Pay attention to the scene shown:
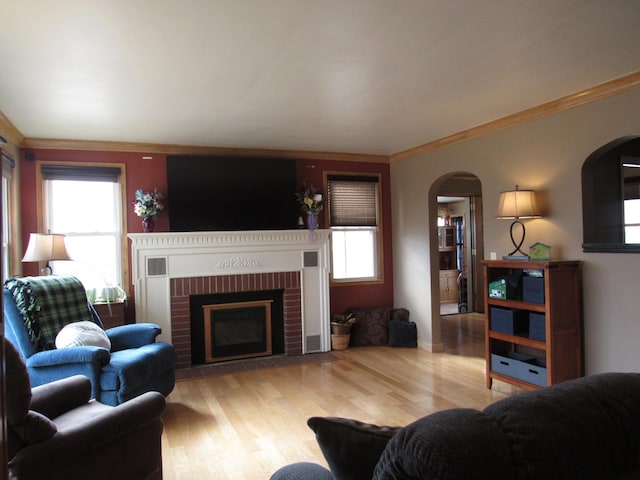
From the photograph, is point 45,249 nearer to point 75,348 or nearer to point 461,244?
point 75,348

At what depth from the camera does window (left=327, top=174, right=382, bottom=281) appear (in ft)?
19.9

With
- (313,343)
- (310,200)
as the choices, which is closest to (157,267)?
(310,200)

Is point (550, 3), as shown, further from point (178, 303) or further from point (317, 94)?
point (178, 303)

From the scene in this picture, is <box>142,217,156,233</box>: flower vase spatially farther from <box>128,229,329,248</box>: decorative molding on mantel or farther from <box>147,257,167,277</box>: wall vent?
<box>147,257,167,277</box>: wall vent

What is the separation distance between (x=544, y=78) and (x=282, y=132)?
2.55m

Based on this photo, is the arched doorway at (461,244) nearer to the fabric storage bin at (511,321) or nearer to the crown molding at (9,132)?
the fabric storage bin at (511,321)

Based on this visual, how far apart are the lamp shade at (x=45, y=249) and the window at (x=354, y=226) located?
318 cm

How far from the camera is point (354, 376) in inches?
182

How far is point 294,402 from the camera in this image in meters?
3.90

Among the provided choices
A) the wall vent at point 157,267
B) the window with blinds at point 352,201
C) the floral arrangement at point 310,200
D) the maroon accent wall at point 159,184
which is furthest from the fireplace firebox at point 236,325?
the window with blinds at point 352,201

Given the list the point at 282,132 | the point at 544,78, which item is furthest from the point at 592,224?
the point at 282,132

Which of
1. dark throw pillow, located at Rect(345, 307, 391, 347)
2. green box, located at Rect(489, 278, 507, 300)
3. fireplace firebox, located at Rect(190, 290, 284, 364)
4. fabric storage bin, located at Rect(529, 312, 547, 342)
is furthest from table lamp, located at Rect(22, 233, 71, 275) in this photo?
fabric storage bin, located at Rect(529, 312, 547, 342)

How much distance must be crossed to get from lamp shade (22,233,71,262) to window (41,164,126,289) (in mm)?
720

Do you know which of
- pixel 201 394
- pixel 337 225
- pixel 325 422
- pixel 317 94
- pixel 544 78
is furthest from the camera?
pixel 337 225
